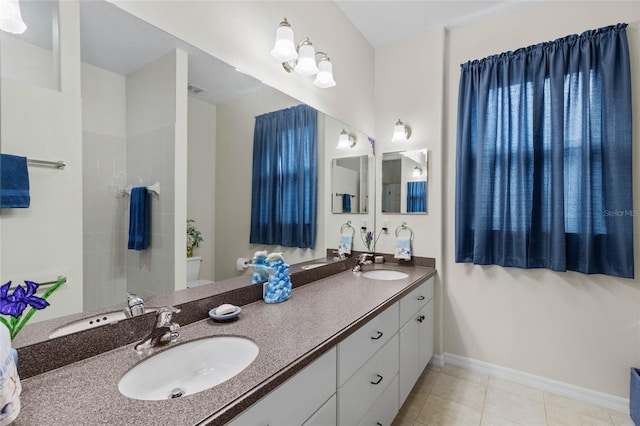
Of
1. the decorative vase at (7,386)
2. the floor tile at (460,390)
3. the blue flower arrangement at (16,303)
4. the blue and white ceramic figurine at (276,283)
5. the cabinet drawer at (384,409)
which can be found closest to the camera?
the decorative vase at (7,386)

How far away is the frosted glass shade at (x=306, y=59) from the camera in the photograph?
1740mm

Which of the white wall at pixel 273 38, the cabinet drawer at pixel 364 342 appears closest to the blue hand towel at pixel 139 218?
the white wall at pixel 273 38

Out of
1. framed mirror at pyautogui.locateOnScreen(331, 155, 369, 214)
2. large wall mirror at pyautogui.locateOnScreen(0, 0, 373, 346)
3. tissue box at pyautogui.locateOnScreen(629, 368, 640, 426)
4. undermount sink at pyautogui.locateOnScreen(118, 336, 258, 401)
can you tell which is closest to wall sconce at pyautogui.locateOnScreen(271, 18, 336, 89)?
large wall mirror at pyautogui.locateOnScreen(0, 0, 373, 346)

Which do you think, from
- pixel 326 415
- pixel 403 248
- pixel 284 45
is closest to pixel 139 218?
pixel 326 415

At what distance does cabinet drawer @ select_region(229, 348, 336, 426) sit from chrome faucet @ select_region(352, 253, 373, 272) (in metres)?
1.27

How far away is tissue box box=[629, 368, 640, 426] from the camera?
175cm

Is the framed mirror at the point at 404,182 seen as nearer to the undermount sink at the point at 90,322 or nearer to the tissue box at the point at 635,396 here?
the tissue box at the point at 635,396

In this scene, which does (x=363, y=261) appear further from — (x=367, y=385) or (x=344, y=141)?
(x=367, y=385)

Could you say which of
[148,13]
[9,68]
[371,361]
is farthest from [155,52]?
[371,361]

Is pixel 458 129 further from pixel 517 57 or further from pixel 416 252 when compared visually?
pixel 416 252

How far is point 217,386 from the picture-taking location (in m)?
0.78

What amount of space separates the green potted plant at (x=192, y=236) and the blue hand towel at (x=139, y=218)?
7.2 inches

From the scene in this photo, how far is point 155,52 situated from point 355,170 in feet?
5.60

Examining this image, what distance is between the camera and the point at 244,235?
5.13 ft
